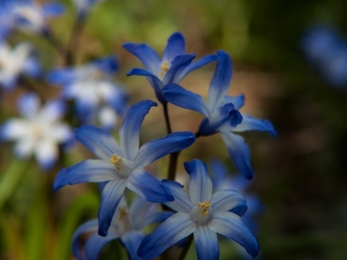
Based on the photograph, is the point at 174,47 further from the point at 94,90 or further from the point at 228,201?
the point at 94,90

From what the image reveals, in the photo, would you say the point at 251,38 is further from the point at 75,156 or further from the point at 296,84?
the point at 75,156

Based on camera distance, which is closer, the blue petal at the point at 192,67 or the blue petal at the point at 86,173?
the blue petal at the point at 86,173

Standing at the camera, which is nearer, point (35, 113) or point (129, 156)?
point (129, 156)

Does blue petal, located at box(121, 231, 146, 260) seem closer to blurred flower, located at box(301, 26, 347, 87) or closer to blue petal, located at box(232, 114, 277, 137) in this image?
blue petal, located at box(232, 114, 277, 137)

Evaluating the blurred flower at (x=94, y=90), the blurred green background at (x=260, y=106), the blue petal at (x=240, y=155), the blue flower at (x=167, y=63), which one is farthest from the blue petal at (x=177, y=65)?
the blurred green background at (x=260, y=106)

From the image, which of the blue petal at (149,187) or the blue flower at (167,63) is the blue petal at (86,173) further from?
the blue flower at (167,63)

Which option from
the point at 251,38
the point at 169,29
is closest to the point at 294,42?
the point at 251,38

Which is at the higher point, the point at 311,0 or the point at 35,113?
the point at 311,0
